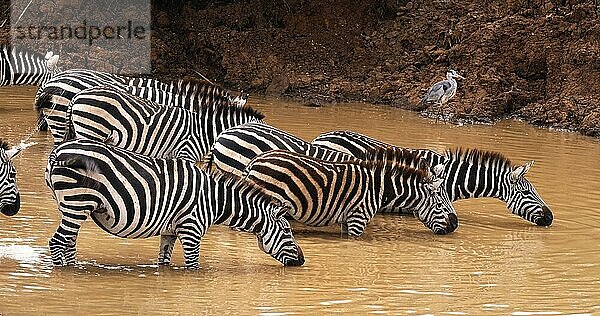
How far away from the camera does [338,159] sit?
11.5 m

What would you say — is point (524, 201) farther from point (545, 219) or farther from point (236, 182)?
point (236, 182)

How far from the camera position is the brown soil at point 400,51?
19.5 m

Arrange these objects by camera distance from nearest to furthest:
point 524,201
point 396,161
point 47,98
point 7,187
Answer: point 7,187 < point 396,161 < point 524,201 < point 47,98

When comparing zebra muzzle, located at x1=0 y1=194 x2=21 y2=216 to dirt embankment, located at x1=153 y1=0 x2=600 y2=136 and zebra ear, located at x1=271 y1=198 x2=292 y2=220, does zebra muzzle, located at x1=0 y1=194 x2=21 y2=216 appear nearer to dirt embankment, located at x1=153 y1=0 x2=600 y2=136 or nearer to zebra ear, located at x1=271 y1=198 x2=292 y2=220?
zebra ear, located at x1=271 y1=198 x2=292 y2=220

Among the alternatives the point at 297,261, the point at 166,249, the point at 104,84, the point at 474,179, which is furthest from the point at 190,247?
the point at 104,84

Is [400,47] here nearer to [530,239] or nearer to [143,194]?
[530,239]

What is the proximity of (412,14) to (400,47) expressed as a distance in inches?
42.4

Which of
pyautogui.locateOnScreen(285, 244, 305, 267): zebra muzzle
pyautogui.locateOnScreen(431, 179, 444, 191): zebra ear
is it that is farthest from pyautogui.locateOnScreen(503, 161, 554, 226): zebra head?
pyautogui.locateOnScreen(285, 244, 305, 267): zebra muzzle

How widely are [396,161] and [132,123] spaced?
2.81 metres

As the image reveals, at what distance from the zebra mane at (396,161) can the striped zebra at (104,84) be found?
Result: 8.52 ft

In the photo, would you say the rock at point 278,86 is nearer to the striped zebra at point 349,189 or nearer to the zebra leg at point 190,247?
the striped zebra at point 349,189

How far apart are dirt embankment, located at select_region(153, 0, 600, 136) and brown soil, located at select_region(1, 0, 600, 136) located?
0.02 m

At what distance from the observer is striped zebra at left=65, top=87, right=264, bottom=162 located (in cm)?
1195

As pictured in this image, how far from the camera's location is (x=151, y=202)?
8852 millimetres
